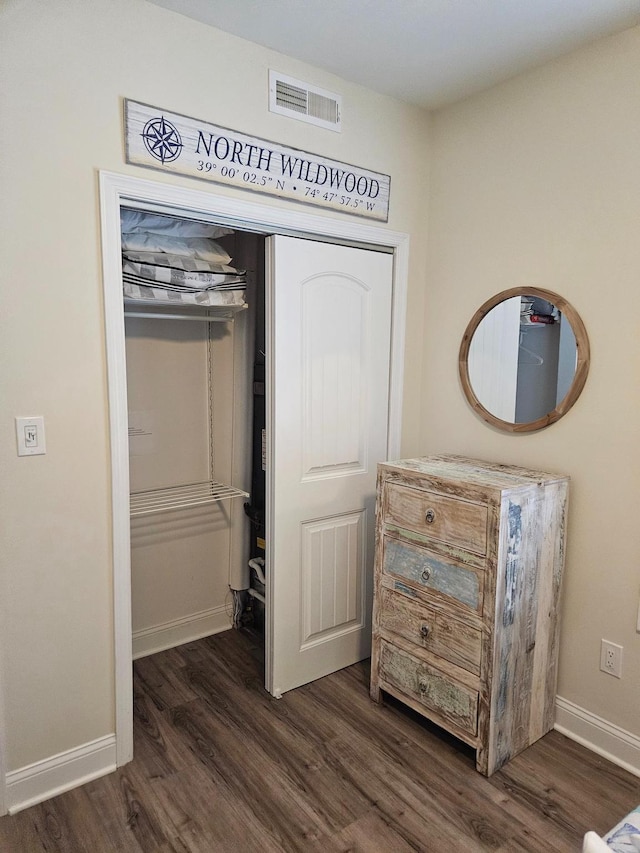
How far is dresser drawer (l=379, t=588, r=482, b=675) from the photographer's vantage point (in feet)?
6.58

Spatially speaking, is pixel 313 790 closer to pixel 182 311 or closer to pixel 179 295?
pixel 179 295

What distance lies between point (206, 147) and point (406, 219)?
3.31 feet

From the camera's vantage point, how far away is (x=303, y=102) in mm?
2211

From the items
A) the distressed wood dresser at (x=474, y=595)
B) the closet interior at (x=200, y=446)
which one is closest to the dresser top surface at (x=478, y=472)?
the distressed wood dresser at (x=474, y=595)

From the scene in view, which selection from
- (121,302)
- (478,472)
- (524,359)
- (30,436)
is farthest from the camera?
(524,359)

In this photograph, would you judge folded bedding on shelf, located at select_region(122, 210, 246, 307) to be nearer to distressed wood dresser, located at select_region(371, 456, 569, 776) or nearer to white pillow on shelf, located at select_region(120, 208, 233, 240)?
white pillow on shelf, located at select_region(120, 208, 233, 240)

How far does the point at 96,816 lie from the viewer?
181cm

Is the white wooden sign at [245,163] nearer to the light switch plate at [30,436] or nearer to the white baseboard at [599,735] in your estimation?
the light switch plate at [30,436]

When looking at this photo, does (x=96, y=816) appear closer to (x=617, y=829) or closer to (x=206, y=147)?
(x=617, y=829)

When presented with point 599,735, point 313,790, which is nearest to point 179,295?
point 313,790

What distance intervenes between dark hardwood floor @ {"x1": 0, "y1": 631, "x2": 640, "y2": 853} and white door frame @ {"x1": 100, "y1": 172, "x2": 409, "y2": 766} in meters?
0.23

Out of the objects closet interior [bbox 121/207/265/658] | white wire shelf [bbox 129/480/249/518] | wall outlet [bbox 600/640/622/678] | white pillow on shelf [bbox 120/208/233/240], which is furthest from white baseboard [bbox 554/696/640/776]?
white pillow on shelf [bbox 120/208/233/240]

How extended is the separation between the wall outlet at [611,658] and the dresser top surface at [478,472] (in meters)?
0.62

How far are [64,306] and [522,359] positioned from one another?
5.55 feet
